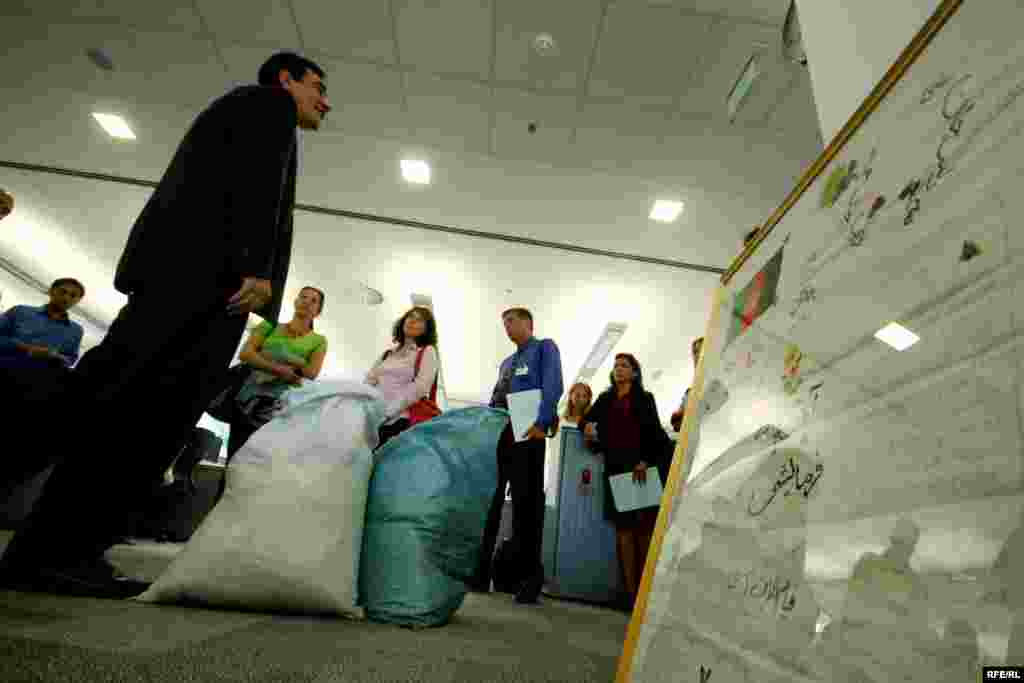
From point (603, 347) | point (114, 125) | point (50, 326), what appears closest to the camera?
point (50, 326)

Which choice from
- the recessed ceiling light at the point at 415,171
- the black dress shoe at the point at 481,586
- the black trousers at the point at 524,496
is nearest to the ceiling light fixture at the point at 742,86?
the recessed ceiling light at the point at 415,171

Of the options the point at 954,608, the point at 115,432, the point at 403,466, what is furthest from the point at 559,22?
the point at 954,608

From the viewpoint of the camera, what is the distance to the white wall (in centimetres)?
72

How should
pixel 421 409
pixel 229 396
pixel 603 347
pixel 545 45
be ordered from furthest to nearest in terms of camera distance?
1. pixel 603 347
2. pixel 545 45
3. pixel 421 409
4. pixel 229 396

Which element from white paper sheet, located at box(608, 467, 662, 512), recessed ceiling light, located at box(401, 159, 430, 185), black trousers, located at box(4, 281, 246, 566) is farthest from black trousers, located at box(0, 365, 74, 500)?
recessed ceiling light, located at box(401, 159, 430, 185)

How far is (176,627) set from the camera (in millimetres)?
721

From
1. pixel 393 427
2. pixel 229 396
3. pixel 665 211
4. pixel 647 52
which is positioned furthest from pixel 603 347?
pixel 229 396

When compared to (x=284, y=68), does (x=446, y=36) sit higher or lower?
higher

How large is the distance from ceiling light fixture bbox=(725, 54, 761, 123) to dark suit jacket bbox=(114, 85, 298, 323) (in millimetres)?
2237

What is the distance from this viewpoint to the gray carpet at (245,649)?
53 centimetres

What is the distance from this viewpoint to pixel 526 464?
1977mm

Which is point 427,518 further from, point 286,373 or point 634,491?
point 634,491

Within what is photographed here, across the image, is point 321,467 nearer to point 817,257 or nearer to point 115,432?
point 115,432

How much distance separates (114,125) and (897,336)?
4.42m
